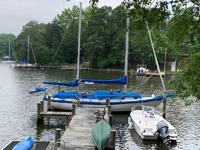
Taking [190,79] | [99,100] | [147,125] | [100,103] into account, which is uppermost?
[190,79]

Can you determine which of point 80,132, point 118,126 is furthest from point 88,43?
point 80,132

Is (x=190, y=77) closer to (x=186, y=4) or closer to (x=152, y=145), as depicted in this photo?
(x=186, y=4)

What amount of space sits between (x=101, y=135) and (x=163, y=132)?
22.0ft

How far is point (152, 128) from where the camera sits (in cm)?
2705

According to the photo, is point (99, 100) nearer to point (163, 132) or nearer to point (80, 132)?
point (163, 132)

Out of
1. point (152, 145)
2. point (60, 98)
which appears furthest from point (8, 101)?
point (152, 145)

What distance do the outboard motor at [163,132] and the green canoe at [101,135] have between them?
5.65 meters

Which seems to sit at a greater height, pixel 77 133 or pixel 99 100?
pixel 99 100

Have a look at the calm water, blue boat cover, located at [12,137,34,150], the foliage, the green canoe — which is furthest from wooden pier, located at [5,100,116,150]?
the foliage

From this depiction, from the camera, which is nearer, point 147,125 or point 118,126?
point 147,125

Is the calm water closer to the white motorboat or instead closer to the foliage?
the white motorboat

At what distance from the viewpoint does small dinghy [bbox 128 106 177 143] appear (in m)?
25.9

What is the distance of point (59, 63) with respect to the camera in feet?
453

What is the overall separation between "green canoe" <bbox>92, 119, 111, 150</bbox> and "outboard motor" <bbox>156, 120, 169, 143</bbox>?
18.5 ft
